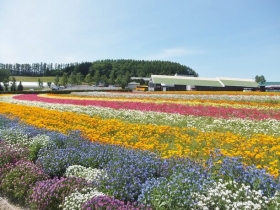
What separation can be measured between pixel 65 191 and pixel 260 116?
13.5 m

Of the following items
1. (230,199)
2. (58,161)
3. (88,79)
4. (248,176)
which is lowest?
(58,161)

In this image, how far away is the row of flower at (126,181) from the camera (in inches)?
159

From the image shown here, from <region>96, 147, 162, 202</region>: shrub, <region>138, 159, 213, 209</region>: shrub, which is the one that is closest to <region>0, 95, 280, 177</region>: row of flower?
<region>96, 147, 162, 202</region>: shrub

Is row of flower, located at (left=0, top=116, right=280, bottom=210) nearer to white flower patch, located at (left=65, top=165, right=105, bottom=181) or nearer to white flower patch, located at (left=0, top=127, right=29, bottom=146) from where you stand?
white flower patch, located at (left=65, top=165, right=105, bottom=181)

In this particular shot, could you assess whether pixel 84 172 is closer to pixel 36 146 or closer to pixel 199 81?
pixel 36 146

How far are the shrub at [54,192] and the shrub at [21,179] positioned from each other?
0.53 meters

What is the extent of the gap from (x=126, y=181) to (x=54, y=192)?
4.58 feet

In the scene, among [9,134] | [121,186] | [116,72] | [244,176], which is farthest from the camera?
[116,72]

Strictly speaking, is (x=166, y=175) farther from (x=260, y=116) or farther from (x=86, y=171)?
(x=260, y=116)

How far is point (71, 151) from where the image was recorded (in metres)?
7.09

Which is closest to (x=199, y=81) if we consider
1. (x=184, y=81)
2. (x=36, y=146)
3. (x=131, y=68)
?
(x=184, y=81)

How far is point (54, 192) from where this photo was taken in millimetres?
5230

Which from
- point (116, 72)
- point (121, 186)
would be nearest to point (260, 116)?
point (121, 186)

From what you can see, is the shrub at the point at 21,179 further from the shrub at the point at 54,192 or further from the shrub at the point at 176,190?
the shrub at the point at 176,190
